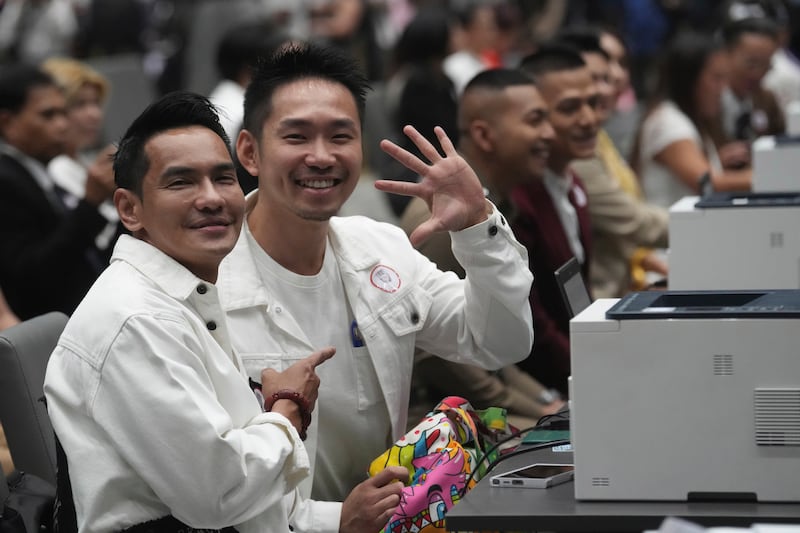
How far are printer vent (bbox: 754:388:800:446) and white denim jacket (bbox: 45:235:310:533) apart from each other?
0.80 meters

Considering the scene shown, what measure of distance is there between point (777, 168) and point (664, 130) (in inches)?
82.1

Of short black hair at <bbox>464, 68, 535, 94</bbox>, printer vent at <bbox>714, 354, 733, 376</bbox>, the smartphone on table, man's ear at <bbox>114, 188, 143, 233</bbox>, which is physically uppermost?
short black hair at <bbox>464, 68, 535, 94</bbox>

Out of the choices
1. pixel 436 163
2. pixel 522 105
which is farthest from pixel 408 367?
pixel 522 105

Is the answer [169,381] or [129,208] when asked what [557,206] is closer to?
[129,208]

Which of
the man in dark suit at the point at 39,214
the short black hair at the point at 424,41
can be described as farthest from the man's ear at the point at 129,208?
the short black hair at the point at 424,41

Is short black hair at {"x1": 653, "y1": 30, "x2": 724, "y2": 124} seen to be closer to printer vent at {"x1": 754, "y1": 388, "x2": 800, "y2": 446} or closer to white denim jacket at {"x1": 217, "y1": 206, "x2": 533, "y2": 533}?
white denim jacket at {"x1": 217, "y1": 206, "x2": 533, "y2": 533}

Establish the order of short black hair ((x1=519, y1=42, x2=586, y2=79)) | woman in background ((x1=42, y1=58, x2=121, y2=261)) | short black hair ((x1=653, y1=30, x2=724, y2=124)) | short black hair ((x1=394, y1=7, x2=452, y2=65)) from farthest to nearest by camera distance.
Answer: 1. short black hair ((x1=394, y1=7, x2=452, y2=65))
2. short black hair ((x1=653, y1=30, x2=724, y2=124))
3. woman in background ((x1=42, y1=58, x2=121, y2=261))
4. short black hair ((x1=519, y1=42, x2=586, y2=79))

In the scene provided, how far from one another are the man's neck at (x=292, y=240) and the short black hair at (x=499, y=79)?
4.50ft

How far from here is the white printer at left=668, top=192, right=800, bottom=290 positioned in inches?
136

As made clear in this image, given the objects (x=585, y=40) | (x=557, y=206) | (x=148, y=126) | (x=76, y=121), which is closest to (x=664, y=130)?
(x=585, y=40)

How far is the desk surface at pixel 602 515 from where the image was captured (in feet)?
7.33

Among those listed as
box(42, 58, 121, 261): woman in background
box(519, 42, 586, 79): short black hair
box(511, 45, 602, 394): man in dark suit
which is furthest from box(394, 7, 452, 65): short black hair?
box(519, 42, 586, 79): short black hair

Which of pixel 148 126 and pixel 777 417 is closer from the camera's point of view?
pixel 777 417

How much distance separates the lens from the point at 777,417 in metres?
2.27
